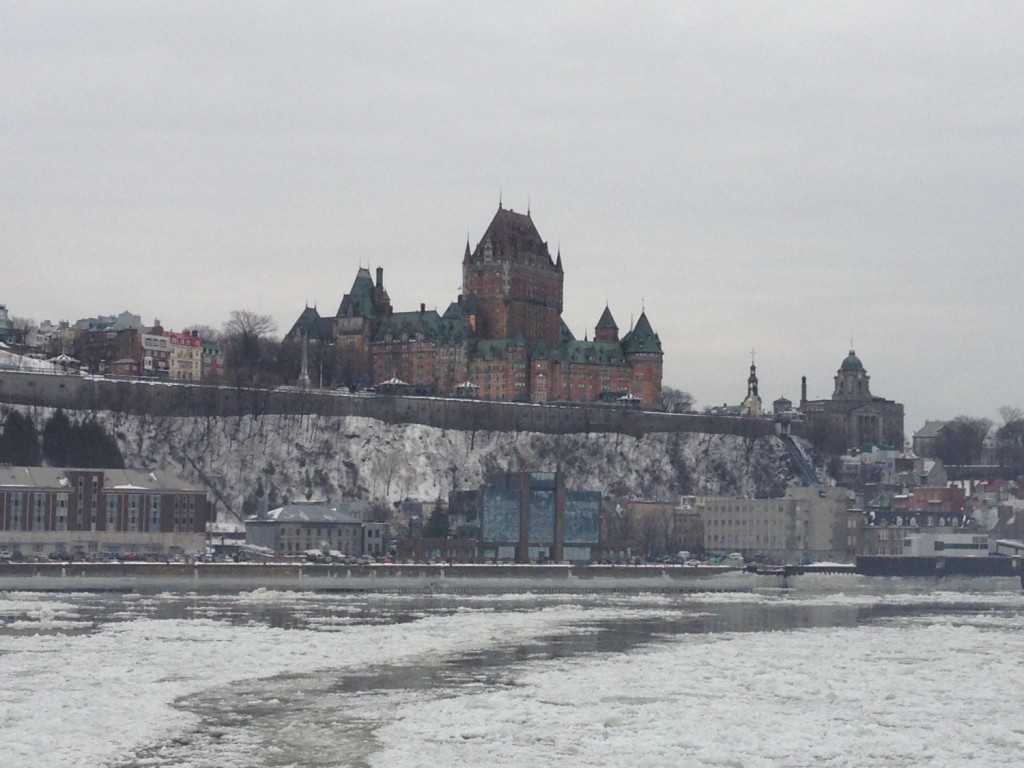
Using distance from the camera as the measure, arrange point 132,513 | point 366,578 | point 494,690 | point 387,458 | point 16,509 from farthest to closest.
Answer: point 387,458, point 132,513, point 16,509, point 366,578, point 494,690

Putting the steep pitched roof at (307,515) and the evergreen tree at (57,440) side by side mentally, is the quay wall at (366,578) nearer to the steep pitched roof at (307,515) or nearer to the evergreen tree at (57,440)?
the steep pitched roof at (307,515)

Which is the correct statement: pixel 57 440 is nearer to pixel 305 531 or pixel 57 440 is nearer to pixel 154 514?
pixel 154 514

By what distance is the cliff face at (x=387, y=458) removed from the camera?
520ft

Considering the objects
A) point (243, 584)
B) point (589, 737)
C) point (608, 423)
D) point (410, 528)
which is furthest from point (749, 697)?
point (608, 423)

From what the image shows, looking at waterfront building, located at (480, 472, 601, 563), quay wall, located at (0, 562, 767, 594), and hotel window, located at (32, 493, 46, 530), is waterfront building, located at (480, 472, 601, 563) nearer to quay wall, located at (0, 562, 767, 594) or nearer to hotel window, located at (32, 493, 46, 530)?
quay wall, located at (0, 562, 767, 594)

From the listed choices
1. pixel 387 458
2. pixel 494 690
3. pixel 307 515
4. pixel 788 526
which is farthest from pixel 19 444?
pixel 494 690

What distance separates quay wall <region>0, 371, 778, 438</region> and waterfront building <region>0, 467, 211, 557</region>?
106 ft

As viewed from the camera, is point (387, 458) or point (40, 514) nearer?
point (40, 514)

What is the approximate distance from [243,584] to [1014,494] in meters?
110

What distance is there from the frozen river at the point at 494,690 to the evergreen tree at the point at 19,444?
63.9 m

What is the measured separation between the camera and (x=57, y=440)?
5620 inches

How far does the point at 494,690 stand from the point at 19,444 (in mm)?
100204

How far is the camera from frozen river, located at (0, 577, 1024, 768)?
3697 centimetres

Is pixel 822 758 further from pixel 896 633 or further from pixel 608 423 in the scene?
pixel 608 423
